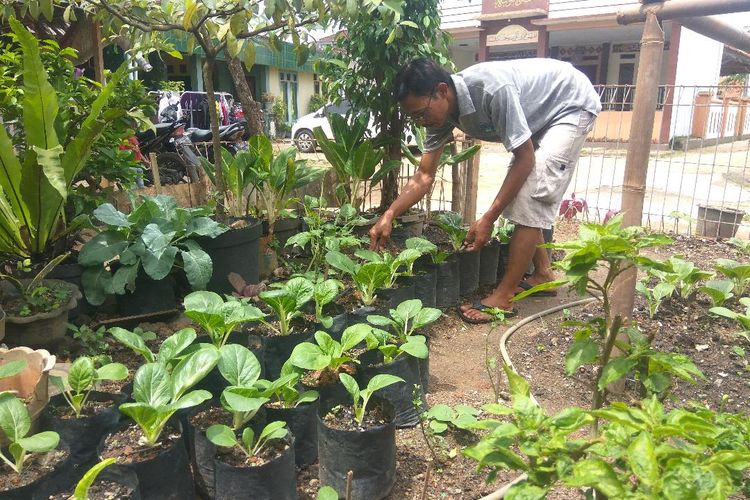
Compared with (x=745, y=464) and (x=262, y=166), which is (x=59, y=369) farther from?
(x=745, y=464)

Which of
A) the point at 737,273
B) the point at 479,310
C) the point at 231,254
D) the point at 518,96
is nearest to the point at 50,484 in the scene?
the point at 231,254

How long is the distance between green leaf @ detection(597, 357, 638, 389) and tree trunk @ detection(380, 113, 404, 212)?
3146 mm

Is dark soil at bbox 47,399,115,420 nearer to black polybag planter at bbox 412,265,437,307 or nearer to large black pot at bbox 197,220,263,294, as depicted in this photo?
large black pot at bbox 197,220,263,294

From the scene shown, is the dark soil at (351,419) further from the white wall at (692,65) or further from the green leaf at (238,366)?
the white wall at (692,65)

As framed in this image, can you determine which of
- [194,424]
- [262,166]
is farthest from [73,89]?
[194,424]

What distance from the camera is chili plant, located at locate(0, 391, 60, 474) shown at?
148 centimetres

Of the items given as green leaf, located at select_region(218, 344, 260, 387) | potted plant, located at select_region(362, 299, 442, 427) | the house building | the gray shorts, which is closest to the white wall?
the house building

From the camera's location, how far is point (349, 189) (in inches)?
169

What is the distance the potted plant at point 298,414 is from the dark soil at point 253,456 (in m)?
0.13

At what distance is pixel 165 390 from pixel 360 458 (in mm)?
616

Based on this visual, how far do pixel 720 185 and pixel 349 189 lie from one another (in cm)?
806

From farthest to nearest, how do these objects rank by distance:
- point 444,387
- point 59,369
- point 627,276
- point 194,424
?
point 444,387 → point 59,369 → point 627,276 → point 194,424

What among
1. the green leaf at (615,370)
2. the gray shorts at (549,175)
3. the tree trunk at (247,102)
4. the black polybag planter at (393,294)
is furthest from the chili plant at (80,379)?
the tree trunk at (247,102)

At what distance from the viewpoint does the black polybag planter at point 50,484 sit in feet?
4.71
